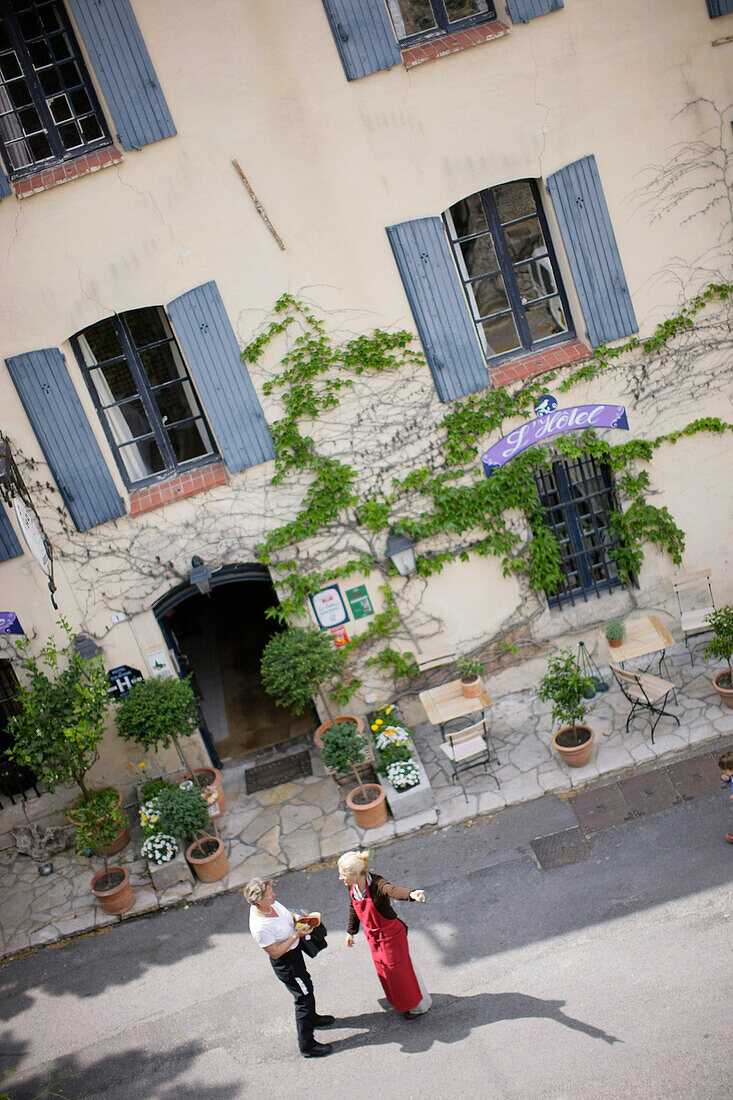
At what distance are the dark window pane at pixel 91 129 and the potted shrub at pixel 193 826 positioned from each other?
706cm

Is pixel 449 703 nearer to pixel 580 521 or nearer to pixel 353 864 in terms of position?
pixel 580 521

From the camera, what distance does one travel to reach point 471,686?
30.3ft

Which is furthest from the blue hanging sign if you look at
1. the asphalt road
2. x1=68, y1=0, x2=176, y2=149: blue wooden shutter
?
x1=68, y1=0, x2=176, y2=149: blue wooden shutter

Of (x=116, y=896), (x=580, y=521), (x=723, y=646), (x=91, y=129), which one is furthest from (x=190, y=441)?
(x=723, y=646)

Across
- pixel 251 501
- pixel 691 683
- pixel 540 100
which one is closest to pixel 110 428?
pixel 251 501

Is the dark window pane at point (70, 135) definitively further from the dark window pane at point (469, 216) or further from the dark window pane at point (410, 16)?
the dark window pane at point (469, 216)

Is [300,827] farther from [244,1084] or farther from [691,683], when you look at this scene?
[691,683]

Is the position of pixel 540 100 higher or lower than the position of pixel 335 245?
higher

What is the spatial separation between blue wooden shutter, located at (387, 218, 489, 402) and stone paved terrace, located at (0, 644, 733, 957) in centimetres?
405

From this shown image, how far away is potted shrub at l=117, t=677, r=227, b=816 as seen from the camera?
8.65 meters

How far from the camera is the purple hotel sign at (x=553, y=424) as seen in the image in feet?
30.1

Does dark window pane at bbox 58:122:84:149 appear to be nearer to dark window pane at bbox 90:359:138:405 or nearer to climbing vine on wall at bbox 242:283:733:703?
dark window pane at bbox 90:359:138:405

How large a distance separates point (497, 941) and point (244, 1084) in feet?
7.33

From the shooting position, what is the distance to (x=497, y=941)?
21.7 feet
